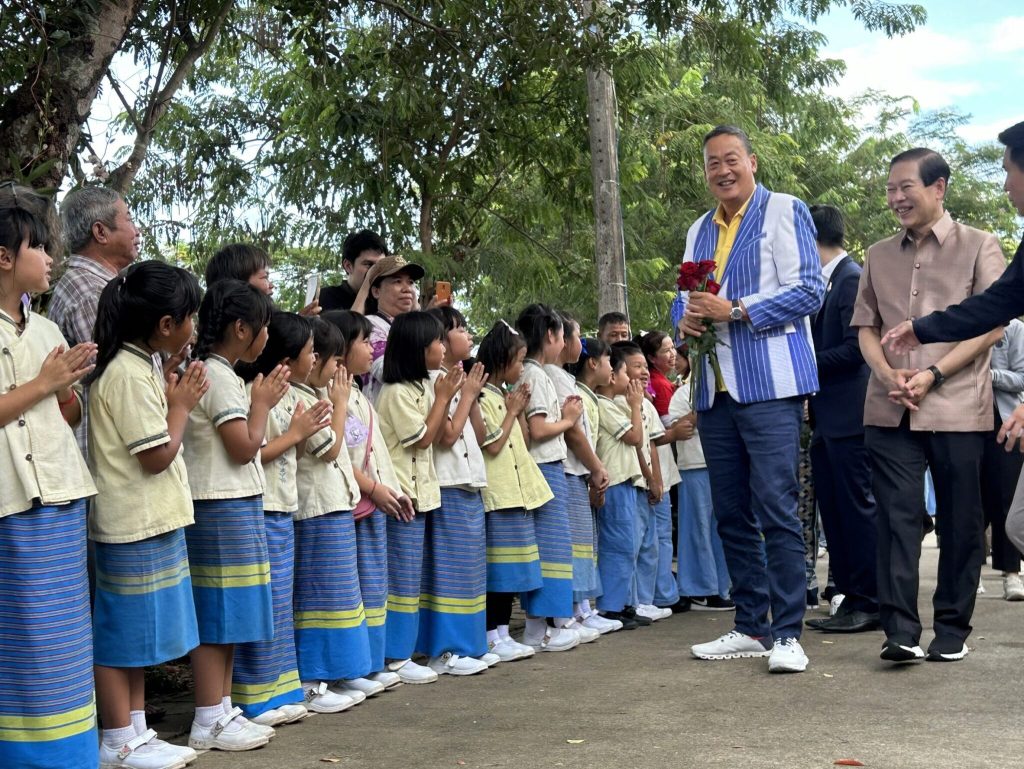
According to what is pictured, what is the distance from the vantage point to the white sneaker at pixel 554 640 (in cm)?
713

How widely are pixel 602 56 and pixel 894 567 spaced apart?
4733mm

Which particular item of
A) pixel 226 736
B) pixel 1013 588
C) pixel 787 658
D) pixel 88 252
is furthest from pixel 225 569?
pixel 1013 588

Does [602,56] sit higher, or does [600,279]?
[602,56]

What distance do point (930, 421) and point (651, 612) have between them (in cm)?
302

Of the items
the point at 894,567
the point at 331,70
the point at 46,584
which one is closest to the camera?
the point at 46,584

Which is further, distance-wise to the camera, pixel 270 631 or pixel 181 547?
pixel 270 631

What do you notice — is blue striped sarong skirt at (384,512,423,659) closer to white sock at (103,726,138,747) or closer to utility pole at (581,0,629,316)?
white sock at (103,726,138,747)

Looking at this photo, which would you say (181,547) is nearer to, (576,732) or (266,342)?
(266,342)

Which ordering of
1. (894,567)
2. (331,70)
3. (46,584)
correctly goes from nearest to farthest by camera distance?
(46,584), (894,567), (331,70)

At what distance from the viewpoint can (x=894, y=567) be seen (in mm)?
5930

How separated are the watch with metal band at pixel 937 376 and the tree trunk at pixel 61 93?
4.12 m

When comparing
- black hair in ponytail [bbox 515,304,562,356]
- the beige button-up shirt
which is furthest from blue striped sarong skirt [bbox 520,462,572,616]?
the beige button-up shirt

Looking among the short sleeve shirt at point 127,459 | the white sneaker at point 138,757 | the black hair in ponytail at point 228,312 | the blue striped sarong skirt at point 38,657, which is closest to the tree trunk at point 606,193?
the black hair in ponytail at point 228,312

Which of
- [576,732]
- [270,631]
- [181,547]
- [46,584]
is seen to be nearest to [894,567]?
[576,732]
